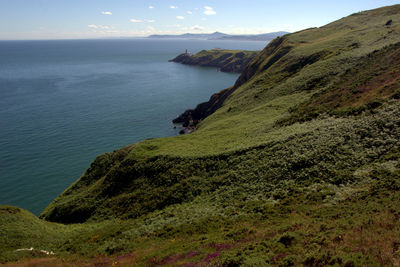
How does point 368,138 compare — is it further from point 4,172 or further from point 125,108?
point 125,108

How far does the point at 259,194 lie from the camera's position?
28.5 m

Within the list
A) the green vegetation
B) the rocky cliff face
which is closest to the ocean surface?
the rocky cliff face

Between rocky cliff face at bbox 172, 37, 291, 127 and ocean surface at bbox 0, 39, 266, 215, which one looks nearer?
ocean surface at bbox 0, 39, 266, 215

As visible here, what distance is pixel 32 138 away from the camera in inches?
3219

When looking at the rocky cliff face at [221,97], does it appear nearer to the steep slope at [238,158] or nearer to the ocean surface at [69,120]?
the ocean surface at [69,120]

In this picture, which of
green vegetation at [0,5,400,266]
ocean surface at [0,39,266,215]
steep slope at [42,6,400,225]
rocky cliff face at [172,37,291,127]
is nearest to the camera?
green vegetation at [0,5,400,266]

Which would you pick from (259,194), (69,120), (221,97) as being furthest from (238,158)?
(69,120)

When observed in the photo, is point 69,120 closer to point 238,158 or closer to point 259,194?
point 238,158

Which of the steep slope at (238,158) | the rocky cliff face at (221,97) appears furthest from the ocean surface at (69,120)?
the steep slope at (238,158)

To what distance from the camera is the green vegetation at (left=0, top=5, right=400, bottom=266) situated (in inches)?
688

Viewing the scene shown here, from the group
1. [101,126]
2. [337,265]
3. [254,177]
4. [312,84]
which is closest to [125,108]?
[101,126]

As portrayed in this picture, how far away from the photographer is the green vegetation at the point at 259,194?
17.5 metres

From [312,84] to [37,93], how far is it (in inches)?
5627

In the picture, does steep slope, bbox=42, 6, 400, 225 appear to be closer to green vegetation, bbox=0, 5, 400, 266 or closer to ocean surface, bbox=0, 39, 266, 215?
green vegetation, bbox=0, 5, 400, 266
